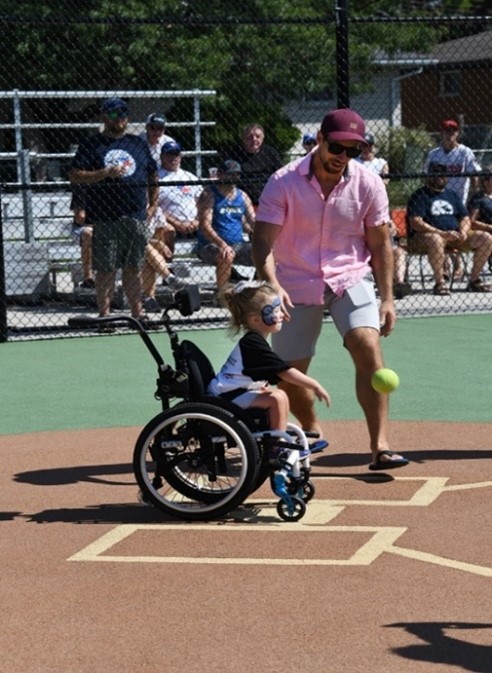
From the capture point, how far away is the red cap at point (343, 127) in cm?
690

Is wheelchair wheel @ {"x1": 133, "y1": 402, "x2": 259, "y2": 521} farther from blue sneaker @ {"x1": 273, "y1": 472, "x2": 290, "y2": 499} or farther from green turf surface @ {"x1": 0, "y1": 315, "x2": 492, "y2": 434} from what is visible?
green turf surface @ {"x1": 0, "y1": 315, "x2": 492, "y2": 434}

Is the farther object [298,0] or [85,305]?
[298,0]

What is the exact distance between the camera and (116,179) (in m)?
12.6

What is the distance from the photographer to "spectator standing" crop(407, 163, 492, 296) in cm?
1509

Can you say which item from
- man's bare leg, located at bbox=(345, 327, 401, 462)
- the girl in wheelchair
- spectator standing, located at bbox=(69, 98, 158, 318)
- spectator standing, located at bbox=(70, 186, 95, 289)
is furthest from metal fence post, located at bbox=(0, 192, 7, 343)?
the girl in wheelchair

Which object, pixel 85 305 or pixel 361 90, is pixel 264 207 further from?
pixel 361 90

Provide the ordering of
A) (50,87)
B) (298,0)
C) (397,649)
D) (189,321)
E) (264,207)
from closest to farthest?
(397,649) < (264,207) < (189,321) < (50,87) < (298,0)

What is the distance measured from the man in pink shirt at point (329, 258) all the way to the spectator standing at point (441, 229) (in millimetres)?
7828

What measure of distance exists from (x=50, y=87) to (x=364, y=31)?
355 inches

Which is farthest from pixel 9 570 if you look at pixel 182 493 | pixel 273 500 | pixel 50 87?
pixel 50 87

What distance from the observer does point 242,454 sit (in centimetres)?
621

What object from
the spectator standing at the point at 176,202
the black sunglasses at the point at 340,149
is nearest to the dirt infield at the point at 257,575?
the black sunglasses at the point at 340,149

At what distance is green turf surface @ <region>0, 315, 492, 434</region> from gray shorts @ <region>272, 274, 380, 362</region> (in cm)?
Result: 177

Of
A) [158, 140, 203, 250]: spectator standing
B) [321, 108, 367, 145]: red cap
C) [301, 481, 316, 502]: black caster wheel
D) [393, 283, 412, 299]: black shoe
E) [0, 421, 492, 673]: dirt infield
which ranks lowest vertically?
[0, 421, 492, 673]: dirt infield
